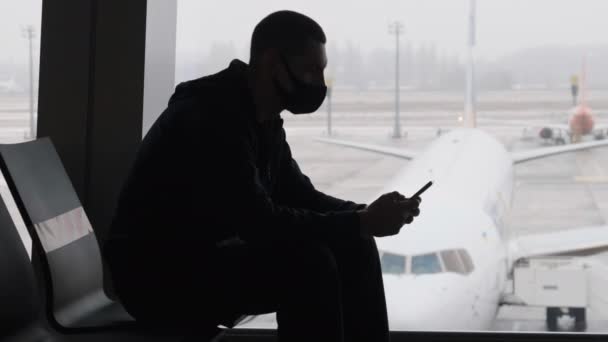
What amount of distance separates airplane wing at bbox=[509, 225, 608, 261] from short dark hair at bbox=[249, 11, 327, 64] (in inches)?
244

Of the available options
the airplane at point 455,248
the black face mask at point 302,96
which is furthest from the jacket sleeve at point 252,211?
the airplane at point 455,248

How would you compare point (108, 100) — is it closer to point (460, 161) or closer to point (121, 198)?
point (121, 198)

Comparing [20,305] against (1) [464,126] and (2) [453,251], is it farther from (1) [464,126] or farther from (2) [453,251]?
(1) [464,126]

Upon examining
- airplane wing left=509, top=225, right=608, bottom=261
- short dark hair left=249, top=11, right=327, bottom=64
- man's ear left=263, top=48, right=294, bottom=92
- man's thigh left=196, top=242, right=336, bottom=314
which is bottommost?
airplane wing left=509, top=225, right=608, bottom=261

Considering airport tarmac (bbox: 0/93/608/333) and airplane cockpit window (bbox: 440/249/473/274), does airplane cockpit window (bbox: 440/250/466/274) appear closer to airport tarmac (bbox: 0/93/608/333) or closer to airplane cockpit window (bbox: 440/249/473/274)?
airplane cockpit window (bbox: 440/249/473/274)

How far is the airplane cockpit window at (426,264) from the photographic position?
4941 mm

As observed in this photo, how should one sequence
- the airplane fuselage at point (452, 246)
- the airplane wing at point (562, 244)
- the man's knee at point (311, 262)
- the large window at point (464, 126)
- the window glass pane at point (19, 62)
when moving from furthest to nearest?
the airplane wing at point (562, 244) → the large window at point (464, 126) → the airplane fuselage at point (452, 246) → the window glass pane at point (19, 62) → the man's knee at point (311, 262)

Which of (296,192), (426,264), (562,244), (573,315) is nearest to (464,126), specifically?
(573,315)

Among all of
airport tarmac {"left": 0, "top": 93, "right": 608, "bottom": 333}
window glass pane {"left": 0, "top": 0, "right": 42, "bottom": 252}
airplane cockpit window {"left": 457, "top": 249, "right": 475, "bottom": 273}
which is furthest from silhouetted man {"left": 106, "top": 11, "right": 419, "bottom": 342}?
airport tarmac {"left": 0, "top": 93, "right": 608, "bottom": 333}

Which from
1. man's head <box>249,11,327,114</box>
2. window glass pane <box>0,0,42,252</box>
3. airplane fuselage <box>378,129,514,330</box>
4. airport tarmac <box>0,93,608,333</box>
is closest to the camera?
man's head <box>249,11,327,114</box>

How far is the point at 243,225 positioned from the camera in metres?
1.00

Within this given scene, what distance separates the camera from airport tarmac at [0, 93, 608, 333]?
13270 mm

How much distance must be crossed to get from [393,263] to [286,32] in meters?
3.99

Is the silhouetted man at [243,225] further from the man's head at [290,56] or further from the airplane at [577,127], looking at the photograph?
the airplane at [577,127]
